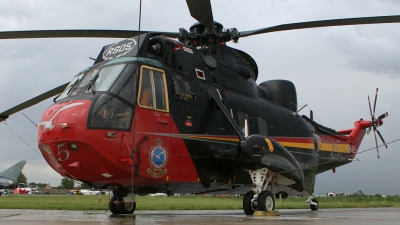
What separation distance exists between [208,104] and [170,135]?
1.80m

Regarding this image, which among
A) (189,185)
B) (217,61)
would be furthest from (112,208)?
(217,61)

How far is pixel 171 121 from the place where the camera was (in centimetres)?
994

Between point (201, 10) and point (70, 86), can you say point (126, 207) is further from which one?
point (201, 10)

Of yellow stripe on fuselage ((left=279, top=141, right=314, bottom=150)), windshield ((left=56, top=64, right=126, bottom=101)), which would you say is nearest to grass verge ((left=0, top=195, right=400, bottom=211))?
windshield ((left=56, top=64, right=126, bottom=101))

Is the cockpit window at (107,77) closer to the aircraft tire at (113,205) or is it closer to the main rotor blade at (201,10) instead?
the main rotor blade at (201,10)

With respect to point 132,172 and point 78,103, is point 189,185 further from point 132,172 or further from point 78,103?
point 78,103

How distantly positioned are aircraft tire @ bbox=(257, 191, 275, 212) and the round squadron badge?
106 inches

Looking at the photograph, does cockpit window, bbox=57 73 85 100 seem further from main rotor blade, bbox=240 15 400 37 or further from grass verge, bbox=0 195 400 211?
main rotor blade, bbox=240 15 400 37

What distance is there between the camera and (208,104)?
11.2 metres

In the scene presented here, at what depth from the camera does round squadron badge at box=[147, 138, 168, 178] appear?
9336 mm

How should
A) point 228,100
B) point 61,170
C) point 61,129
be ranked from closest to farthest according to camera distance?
point 61,129
point 61,170
point 228,100

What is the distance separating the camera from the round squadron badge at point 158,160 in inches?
368

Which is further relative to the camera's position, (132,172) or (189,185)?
(189,185)

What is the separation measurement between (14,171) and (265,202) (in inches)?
2293
